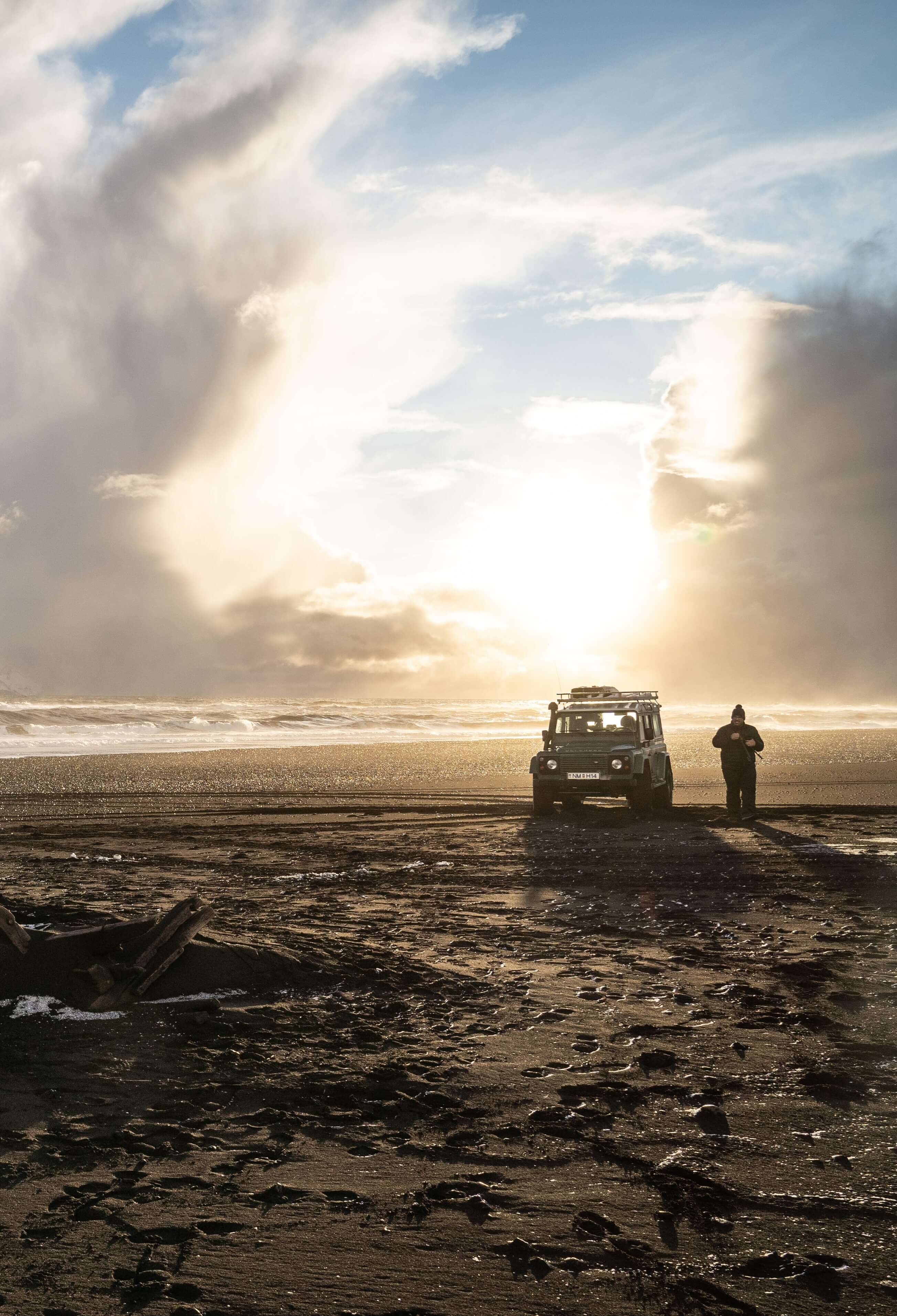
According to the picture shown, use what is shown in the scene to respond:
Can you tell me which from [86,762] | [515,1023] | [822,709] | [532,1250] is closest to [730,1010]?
[515,1023]

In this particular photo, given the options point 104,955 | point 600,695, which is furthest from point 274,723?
point 104,955

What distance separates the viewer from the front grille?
17.2 m

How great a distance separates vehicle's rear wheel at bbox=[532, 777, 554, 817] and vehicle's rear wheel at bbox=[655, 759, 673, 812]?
202cm

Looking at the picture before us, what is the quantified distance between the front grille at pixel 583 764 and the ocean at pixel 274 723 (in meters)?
18.8

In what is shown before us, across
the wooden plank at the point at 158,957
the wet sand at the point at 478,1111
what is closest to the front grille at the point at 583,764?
the wet sand at the point at 478,1111

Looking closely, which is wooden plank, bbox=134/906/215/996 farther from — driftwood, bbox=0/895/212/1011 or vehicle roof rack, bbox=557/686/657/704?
vehicle roof rack, bbox=557/686/657/704

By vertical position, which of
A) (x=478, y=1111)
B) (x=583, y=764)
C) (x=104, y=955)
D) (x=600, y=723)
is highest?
(x=600, y=723)

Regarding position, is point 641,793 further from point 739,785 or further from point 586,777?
point 739,785

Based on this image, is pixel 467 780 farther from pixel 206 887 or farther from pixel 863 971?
pixel 863 971

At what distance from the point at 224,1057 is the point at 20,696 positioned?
80059mm

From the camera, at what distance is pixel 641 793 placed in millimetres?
17203

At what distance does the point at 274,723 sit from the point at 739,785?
3850 cm

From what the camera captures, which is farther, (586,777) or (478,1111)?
(586,777)

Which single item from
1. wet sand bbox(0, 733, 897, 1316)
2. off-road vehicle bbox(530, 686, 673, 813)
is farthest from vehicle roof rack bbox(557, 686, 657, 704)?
wet sand bbox(0, 733, 897, 1316)
